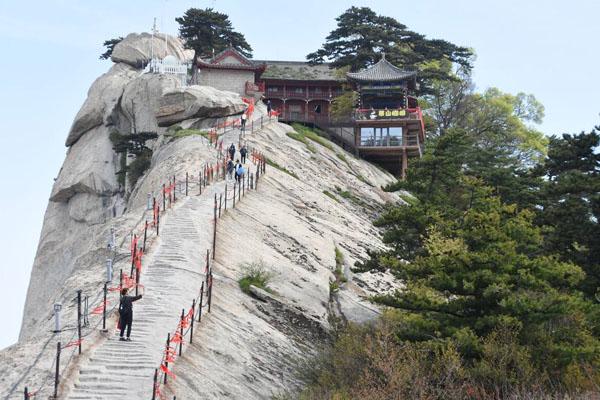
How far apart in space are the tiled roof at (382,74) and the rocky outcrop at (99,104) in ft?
65.0

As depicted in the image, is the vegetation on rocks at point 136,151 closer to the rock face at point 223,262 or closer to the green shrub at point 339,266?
the rock face at point 223,262

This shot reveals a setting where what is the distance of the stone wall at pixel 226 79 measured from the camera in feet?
225

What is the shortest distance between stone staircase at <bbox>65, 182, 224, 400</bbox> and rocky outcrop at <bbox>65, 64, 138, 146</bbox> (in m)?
Result: 39.0

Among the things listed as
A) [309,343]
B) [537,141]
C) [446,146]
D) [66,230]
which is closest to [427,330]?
[309,343]

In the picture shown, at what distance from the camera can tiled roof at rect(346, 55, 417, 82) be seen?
2500 inches

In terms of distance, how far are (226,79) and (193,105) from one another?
11.0 metres

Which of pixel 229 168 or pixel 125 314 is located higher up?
pixel 229 168

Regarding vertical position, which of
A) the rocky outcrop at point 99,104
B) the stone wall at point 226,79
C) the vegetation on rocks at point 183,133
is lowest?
the vegetation on rocks at point 183,133

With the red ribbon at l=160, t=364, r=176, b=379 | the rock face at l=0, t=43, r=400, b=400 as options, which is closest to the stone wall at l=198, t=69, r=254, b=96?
the rock face at l=0, t=43, r=400, b=400

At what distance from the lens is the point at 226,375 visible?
19.1 metres

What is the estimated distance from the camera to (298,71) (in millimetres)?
79250

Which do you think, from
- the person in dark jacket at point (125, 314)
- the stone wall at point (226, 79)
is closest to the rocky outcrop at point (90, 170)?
the stone wall at point (226, 79)

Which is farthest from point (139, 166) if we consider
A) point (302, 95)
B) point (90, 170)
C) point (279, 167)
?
point (302, 95)

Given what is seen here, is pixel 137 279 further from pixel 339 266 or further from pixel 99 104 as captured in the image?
pixel 99 104
